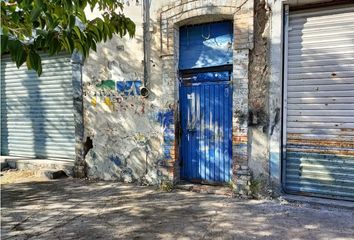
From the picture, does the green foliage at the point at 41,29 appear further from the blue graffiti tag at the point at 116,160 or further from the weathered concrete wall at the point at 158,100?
the blue graffiti tag at the point at 116,160

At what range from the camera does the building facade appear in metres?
4.49

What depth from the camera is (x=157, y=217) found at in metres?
4.21

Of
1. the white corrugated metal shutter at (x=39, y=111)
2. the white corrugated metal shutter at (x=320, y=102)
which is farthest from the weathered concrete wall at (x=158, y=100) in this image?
the white corrugated metal shutter at (x=39, y=111)

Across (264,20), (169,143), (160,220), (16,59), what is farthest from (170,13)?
(16,59)

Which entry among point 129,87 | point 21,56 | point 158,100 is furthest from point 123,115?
point 21,56

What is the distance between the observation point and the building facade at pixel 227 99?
4492 millimetres

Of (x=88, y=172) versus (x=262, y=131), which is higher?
(x=262, y=131)

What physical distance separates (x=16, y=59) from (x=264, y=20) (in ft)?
13.2

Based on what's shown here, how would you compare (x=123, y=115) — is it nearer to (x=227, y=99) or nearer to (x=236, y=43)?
(x=227, y=99)

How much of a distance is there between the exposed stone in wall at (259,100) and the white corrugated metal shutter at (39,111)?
394cm

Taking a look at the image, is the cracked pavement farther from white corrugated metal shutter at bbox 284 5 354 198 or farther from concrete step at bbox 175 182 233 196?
white corrugated metal shutter at bbox 284 5 354 198

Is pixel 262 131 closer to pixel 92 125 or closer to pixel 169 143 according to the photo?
pixel 169 143

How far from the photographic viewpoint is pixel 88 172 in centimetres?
627

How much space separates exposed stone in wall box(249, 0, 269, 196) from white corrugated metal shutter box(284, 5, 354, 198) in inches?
12.8
